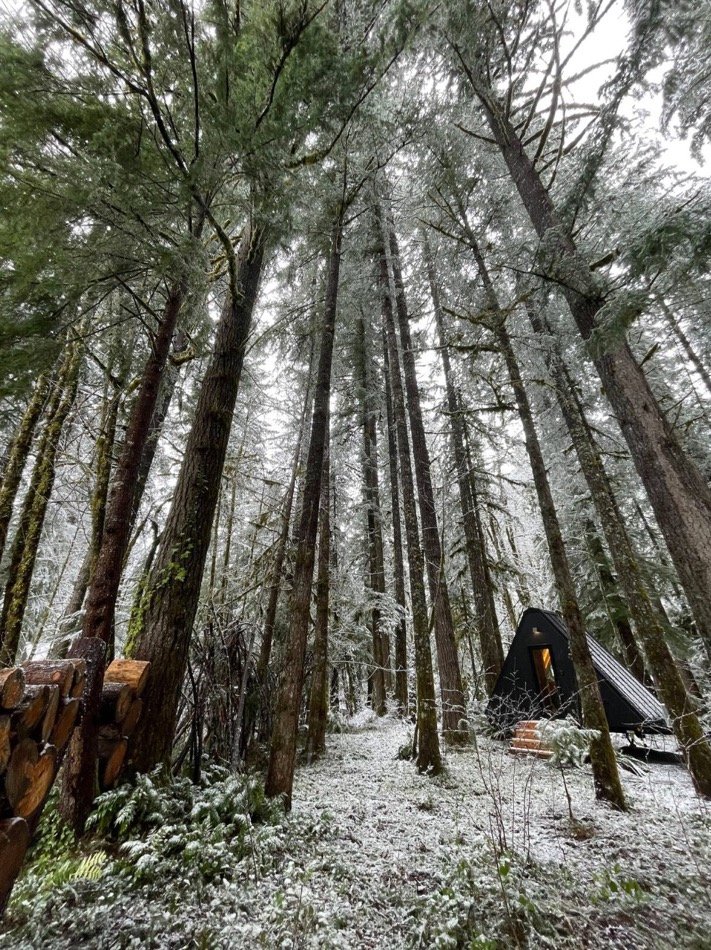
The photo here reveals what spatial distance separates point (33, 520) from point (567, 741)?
717 cm

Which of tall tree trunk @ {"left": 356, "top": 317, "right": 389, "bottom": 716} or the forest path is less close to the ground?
tall tree trunk @ {"left": 356, "top": 317, "right": 389, "bottom": 716}

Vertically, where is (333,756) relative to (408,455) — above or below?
below

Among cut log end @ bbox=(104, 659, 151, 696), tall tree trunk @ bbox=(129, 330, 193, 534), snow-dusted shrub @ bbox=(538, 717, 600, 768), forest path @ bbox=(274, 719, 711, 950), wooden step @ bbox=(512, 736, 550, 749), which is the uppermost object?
tall tree trunk @ bbox=(129, 330, 193, 534)

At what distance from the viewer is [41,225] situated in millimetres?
2932

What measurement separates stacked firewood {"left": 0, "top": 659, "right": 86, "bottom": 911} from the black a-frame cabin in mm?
7302

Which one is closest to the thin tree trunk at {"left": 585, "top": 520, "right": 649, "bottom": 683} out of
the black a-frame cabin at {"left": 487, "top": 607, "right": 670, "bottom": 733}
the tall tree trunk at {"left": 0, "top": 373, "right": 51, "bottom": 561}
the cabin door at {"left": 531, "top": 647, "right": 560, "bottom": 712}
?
the cabin door at {"left": 531, "top": 647, "right": 560, "bottom": 712}

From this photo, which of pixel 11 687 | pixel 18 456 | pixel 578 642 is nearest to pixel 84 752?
pixel 11 687

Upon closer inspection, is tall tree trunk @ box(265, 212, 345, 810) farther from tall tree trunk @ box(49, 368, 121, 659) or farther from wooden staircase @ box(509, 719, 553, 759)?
wooden staircase @ box(509, 719, 553, 759)

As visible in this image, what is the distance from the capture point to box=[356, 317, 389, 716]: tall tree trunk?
10.5 metres

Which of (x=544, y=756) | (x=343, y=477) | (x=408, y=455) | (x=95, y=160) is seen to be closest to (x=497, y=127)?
(x=408, y=455)

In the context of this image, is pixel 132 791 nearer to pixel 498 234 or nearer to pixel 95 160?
pixel 95 160

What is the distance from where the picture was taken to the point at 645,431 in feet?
13.8

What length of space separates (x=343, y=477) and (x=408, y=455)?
4.09m

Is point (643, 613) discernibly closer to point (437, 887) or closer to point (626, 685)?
point (626, 685)
